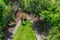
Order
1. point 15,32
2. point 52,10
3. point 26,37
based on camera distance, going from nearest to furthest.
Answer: point 52,10, point 26,37, point 15,32

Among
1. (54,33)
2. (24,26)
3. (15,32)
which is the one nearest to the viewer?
(54,33)

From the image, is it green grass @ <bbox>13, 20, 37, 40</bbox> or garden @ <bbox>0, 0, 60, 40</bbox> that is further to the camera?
green grass @ <bbox>13, 20, 37, 40</bbox>

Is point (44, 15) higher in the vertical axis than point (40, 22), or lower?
higher

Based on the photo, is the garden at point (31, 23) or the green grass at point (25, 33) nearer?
the garden at point (31, 23)

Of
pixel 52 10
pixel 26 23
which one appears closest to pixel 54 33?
pixel 52 10

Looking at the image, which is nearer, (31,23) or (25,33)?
(25,33)

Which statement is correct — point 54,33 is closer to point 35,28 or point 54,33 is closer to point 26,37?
point 26,37

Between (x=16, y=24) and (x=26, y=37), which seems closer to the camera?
(x=26, y=37)
